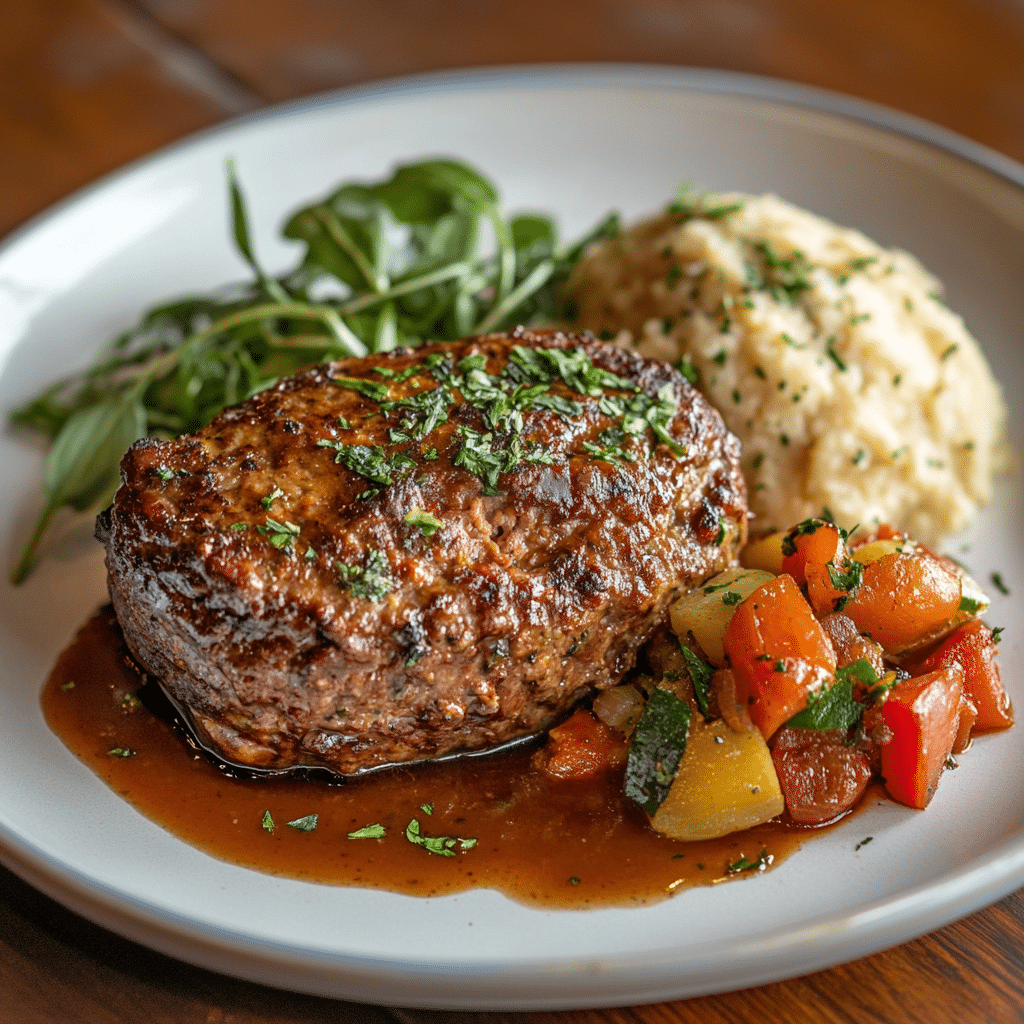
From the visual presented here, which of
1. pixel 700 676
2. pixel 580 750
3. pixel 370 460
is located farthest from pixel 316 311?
pixel 700 676

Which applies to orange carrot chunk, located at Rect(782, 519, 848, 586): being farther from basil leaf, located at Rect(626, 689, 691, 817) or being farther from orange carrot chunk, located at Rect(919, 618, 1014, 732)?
basil leaf, located at Rect(626, 689, 691, 817)

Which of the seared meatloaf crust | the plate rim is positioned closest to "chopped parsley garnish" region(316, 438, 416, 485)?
the seared meatloaf crust

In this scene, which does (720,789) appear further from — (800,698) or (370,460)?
(370,460)

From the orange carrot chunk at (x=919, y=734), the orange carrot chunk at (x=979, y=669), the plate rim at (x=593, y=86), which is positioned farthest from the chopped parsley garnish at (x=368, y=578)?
the plate rim at (x=593, y=86)

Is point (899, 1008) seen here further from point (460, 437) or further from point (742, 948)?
point (460, 437)

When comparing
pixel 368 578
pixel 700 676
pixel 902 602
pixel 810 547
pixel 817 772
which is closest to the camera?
pixel 368 578

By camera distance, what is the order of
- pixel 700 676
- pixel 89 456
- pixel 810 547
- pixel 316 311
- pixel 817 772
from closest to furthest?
pixel 817 772 → pixel 700 676 → pixel 810 547 → pixel 89 456 → pixel 316 311

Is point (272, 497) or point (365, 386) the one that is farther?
point (365, 386)

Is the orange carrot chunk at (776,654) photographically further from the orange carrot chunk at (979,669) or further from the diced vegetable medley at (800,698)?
the orange carrot chunk at (979,669)
